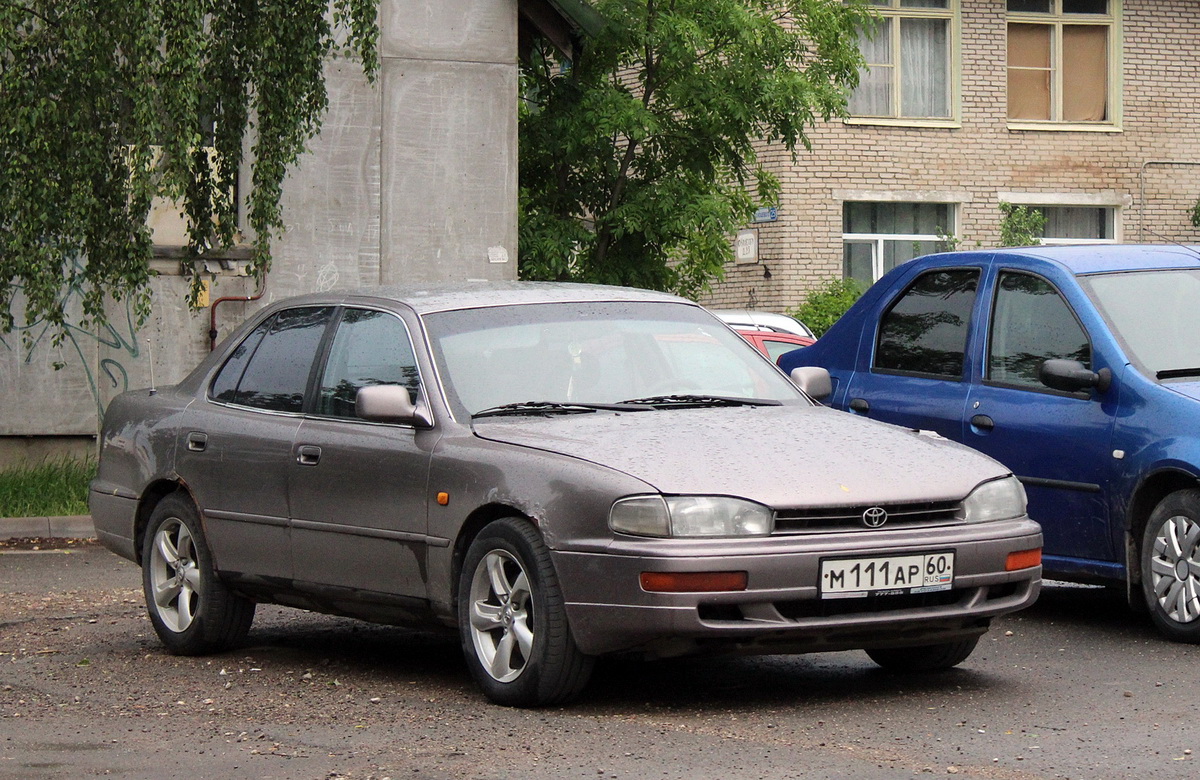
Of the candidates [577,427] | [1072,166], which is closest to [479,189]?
[577,427]

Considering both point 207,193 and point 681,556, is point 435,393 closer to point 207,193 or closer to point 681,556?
point 681,556

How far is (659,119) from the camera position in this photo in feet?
65.0

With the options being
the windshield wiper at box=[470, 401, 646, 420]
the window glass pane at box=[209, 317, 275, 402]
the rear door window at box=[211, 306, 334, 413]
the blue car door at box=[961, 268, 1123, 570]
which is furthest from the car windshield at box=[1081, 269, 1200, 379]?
the window glass pane at box=[209, 317, 275, 402]

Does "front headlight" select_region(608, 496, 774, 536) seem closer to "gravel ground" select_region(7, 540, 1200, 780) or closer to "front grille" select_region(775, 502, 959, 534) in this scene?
"front grille" select_region(775, 502, 959, 534)

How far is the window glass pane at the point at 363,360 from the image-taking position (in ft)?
24.7

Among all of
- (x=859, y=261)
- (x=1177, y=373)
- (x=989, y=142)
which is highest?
(x=989, y=142)

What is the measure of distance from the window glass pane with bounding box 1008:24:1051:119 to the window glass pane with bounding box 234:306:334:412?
23838 mm

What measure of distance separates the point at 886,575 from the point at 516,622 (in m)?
1.25

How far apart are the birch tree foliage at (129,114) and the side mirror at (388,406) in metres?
6.27

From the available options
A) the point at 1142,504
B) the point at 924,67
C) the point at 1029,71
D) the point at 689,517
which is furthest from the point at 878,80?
the point at 689,517

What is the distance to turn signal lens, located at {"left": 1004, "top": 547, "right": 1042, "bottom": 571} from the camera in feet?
22.1

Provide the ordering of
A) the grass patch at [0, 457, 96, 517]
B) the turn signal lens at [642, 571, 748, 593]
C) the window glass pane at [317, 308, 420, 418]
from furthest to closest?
the grass patch at [0, 457, 96, 517], the window glass pane at [317, 308, 420, 418], the turn signal lens at [642, 571, 748, 593]

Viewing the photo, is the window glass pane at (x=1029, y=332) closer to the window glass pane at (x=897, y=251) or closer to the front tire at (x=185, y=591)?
the front tire at (x=185, y=591)

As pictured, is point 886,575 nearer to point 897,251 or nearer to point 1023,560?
point 1023,560
